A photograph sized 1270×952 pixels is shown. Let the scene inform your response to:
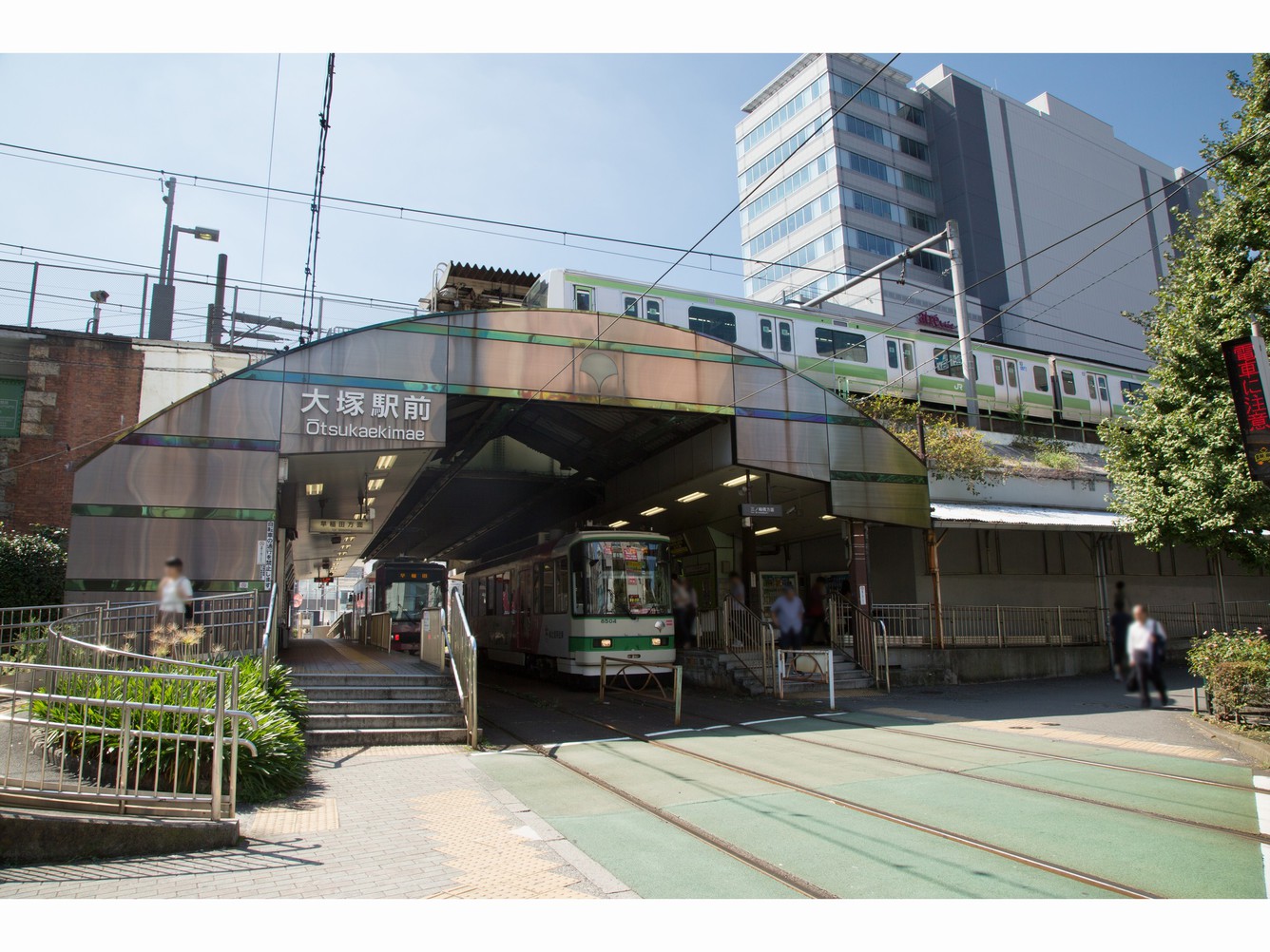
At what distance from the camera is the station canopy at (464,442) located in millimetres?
14984

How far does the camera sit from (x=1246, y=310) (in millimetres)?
7695

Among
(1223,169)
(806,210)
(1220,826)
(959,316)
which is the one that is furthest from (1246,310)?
(806,210)

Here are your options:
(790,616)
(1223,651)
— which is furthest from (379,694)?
(1223,651)

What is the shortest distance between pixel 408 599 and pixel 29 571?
13994 mm

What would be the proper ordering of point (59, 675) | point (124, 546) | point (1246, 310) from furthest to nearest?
point (124, 546) < point (59, 675) < point (1246, 310)

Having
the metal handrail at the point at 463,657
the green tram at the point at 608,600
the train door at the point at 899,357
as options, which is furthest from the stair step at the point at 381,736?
the train door at the point at 899,357

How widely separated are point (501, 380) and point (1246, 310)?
13.2 m

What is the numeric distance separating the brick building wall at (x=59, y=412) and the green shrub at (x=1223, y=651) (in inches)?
976

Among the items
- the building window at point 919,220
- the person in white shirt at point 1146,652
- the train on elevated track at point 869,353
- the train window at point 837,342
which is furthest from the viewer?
the building window at point 919,220

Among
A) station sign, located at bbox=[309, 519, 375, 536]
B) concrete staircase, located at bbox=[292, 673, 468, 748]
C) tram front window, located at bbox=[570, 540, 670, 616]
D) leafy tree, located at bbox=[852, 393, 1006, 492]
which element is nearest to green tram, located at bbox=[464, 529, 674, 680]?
tram front window, located at bbox=[570, 540, 670, 616]

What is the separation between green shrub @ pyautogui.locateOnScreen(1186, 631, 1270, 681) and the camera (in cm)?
1211

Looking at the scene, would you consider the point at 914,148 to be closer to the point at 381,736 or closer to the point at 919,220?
the point at 919,220

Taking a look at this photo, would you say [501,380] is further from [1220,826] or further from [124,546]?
[1220,826]

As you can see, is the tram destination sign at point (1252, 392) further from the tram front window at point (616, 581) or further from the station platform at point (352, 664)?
the tram front window at point (616, 581)
